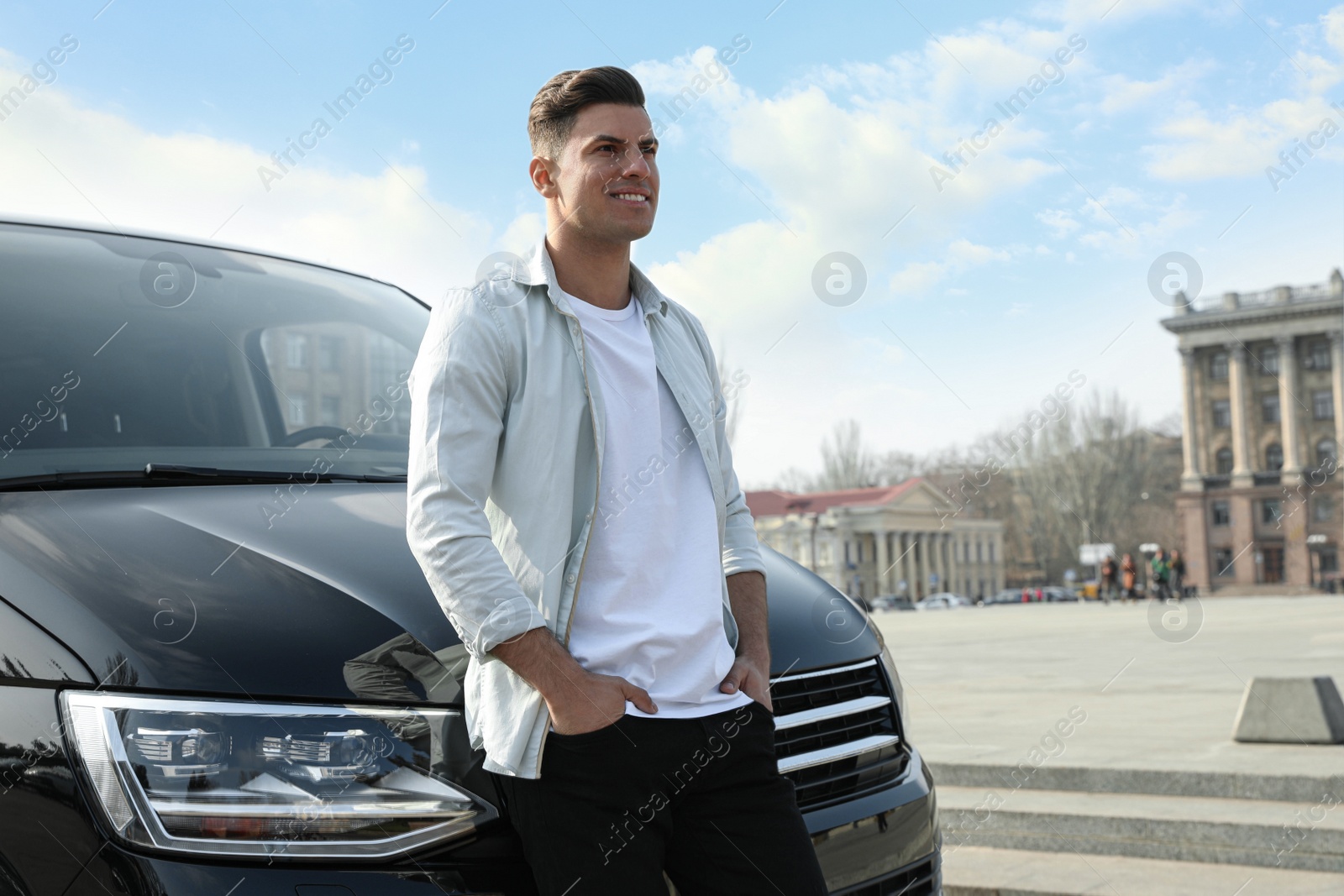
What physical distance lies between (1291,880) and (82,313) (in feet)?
15.8

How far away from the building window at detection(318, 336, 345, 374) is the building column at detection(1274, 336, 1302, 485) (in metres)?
96.4

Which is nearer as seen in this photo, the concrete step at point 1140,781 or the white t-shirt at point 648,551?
the white t-shirt at point 648,551

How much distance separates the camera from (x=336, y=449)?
9.72ft

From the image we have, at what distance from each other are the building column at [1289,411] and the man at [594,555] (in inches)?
3826

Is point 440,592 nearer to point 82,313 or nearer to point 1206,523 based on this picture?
point 82,313

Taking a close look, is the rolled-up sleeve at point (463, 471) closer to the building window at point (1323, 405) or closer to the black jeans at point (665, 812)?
the black jeans at point (665, 812)

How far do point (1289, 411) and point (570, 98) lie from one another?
99760 mm

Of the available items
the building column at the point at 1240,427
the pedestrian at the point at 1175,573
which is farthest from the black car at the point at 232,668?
the building column at the point at 1240,427

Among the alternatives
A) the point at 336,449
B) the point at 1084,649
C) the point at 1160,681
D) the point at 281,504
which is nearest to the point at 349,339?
the point at 336,449

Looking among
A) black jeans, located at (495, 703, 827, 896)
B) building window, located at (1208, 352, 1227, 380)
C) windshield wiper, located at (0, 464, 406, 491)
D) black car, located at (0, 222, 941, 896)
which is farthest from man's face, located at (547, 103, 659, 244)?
building window, located at (1208, 352, 1227, 380)

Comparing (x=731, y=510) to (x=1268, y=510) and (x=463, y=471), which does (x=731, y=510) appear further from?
(x=1268, y=510)

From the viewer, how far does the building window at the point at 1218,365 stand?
313 feet

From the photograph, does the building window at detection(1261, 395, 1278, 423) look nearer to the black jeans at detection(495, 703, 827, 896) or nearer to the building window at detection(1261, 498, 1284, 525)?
the building window at detection(1261, 498, 1284, 525)

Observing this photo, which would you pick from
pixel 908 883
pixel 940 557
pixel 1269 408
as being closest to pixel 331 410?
pixel 908 883
